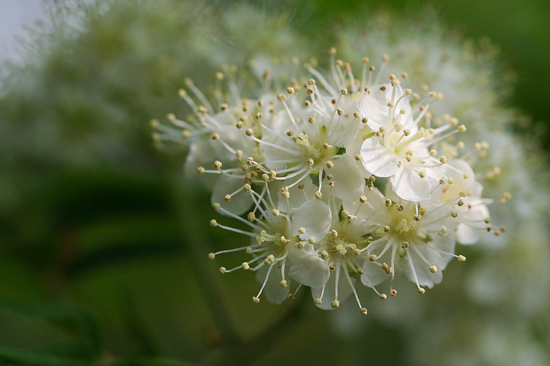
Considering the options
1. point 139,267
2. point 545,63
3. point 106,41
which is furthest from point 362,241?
point 545,63

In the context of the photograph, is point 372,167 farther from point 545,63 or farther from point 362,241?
point 545,63

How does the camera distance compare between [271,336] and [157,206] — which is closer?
[271,336]

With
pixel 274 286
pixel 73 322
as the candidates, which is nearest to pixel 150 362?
pixel 73 322

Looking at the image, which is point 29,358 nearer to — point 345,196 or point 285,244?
point 285,244

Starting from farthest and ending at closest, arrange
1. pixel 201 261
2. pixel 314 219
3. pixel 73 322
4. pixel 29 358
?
pixel 201 261 → pixel 73 322 → pixel 29 358 → pixel 314 219

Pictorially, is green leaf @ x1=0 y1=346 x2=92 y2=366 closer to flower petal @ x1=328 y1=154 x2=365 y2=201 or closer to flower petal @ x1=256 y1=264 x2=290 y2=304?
flower petal @ x1=256 y1=264 x2=290 y2=304

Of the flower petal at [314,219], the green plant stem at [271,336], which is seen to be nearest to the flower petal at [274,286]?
the flower petal at [314,219]

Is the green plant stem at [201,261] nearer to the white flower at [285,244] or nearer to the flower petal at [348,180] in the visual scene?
the white flower at [285,244]
